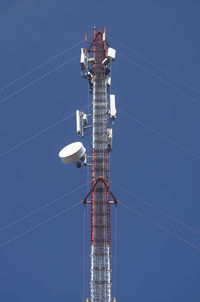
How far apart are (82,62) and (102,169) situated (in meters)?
6.72

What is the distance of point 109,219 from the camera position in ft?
96.5

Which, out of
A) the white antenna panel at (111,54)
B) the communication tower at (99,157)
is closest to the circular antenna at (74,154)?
the communication tower at (99,157)

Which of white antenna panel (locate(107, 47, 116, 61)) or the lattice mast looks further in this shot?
white antenna panel (locate(107, 47, 116, 61))

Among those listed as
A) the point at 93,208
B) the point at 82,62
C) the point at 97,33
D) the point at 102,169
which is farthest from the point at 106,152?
the point at 97,33

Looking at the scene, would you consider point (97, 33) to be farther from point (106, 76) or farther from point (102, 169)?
point (102, 169)

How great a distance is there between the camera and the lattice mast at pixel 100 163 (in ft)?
92.1

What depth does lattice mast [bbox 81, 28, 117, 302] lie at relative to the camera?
28.1m

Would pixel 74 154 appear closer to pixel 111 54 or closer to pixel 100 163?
pixel 100 163

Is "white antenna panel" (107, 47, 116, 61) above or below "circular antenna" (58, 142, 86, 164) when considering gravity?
above

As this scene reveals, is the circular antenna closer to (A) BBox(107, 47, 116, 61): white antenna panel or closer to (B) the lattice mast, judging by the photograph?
(B) the lattice mast

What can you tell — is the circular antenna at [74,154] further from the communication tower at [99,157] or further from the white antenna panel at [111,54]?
the white antenna panel at [111,54]

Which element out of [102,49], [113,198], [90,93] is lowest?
[113,198]

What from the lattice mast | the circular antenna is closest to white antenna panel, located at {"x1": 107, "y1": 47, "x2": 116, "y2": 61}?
the lattice mast

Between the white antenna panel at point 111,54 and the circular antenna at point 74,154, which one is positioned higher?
the white antenna panel at point 111,54
